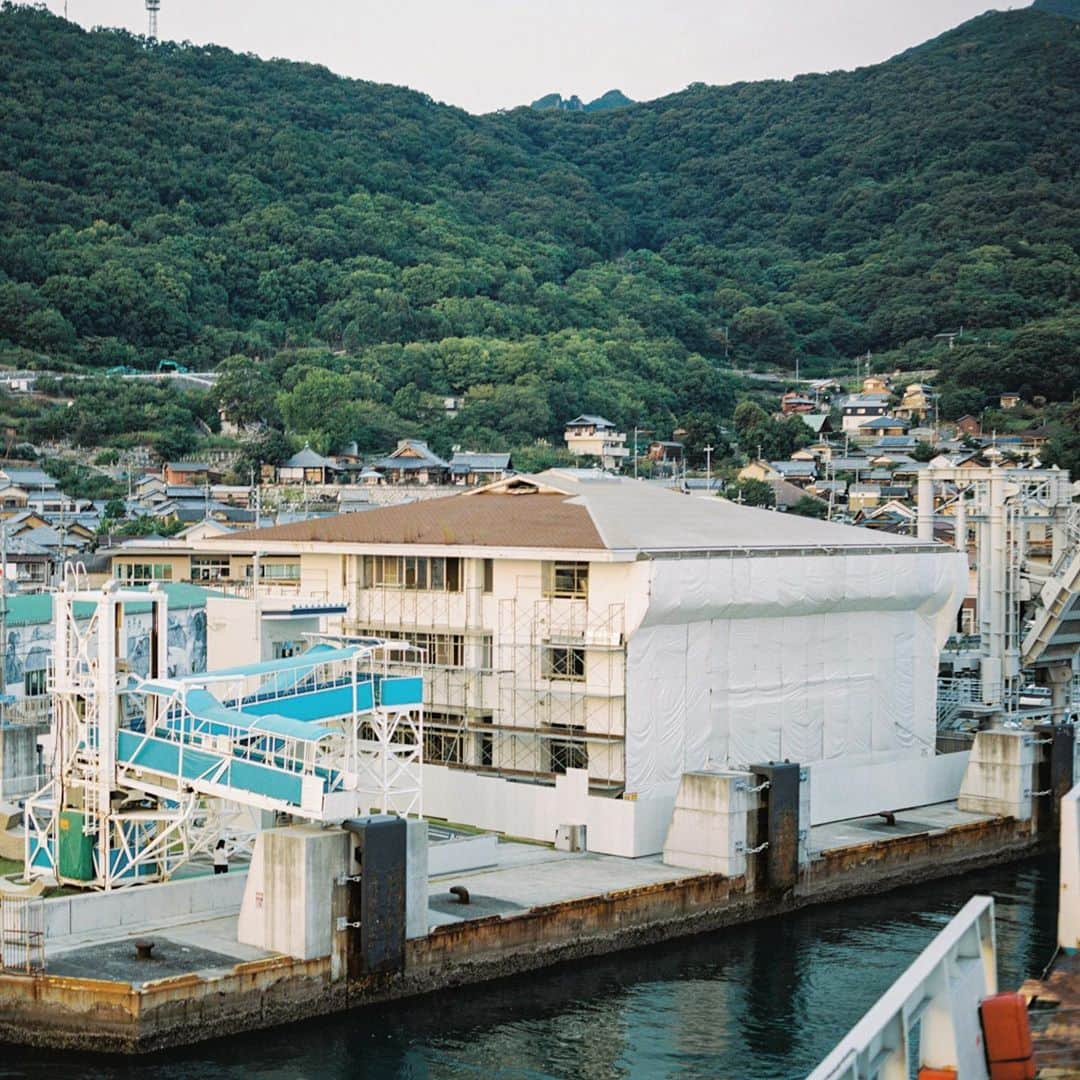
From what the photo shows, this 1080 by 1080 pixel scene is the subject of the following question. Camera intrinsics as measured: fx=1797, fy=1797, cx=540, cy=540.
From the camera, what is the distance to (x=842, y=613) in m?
36.2

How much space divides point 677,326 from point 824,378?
13115mm

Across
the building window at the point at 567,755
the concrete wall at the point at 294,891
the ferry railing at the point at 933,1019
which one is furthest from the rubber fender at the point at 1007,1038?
the building window at the point at 567,755

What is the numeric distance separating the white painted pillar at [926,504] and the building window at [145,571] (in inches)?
711

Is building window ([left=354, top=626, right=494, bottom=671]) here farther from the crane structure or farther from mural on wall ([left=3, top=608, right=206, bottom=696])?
the crane structure

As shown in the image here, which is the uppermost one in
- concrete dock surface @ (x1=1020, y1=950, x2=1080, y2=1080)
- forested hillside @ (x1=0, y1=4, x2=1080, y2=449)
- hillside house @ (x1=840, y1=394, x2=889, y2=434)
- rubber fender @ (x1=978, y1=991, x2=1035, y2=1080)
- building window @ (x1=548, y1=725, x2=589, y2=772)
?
forested hillside @ (x1=0, y1=4, x2=1080, y2=449)

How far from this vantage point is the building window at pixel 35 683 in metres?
36.1

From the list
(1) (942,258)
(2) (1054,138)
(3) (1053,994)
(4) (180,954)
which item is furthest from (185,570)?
(2) (1054,138)

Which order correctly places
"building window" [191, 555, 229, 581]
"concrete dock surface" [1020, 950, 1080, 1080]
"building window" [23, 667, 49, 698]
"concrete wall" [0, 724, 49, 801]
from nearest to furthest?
"concrete dock surface" [1020, 950, 1080, 1080] → "concrete wall" [0, 724, 49, 801] → "building window" [23, 667, 49, 698] → "building window" [191, 555, 229, 581]

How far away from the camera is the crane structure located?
41156 mm

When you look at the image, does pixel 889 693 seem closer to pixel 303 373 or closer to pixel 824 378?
pixel 303 373

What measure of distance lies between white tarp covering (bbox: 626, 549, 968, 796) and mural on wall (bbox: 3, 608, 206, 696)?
9.33 metres

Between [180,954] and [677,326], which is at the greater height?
[677,326]

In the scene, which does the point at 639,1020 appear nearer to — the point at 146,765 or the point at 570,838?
the point at 570,838

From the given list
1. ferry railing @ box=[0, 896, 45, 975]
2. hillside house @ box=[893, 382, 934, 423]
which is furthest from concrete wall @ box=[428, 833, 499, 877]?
hillside house @ box=[893, 382, 934, 423]
